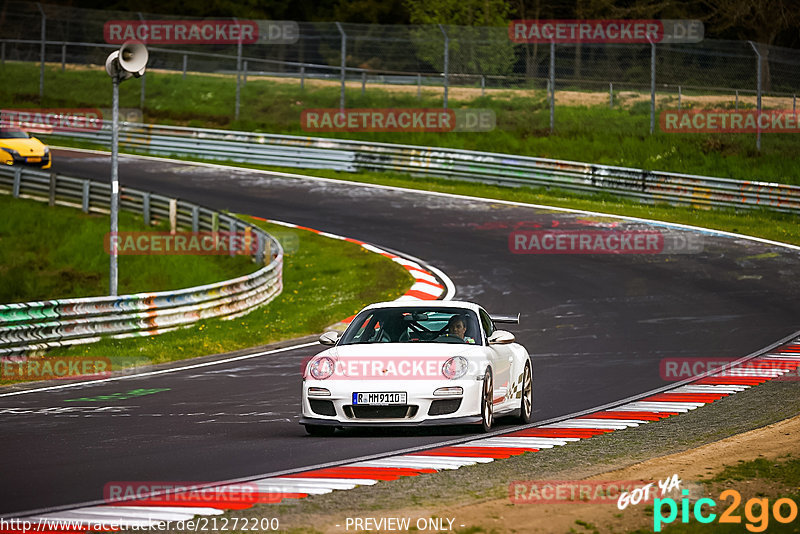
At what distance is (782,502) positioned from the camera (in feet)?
23.2

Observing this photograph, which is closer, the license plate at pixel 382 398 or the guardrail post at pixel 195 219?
the license plate at pixel 382 398

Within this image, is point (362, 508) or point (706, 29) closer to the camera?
point (362, 508)

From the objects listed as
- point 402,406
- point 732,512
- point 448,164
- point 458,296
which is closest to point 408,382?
point 402,406

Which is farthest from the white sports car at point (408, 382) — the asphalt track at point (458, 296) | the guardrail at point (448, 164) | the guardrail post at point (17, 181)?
the guardrail post at point (17, 181)

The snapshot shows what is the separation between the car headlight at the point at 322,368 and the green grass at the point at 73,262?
15.2m

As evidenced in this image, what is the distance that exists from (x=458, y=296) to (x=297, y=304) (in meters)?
3.05

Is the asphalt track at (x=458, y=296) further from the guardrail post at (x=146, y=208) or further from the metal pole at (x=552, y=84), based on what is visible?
the metal pole at (x=552, y=84)

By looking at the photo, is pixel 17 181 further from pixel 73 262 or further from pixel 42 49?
pixel 42 49

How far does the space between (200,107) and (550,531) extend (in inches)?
1600

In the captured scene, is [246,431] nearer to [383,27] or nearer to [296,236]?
[296,236]

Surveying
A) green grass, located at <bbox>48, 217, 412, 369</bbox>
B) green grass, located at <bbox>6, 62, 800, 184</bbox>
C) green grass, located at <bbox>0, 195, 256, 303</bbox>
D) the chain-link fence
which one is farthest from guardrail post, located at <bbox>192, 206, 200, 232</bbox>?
green grass, located at <bbox>6, 62, 800, 184</bbox>

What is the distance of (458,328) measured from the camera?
1123 cm

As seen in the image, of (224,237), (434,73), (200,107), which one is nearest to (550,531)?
(224,237)

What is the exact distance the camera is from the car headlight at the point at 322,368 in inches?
406
